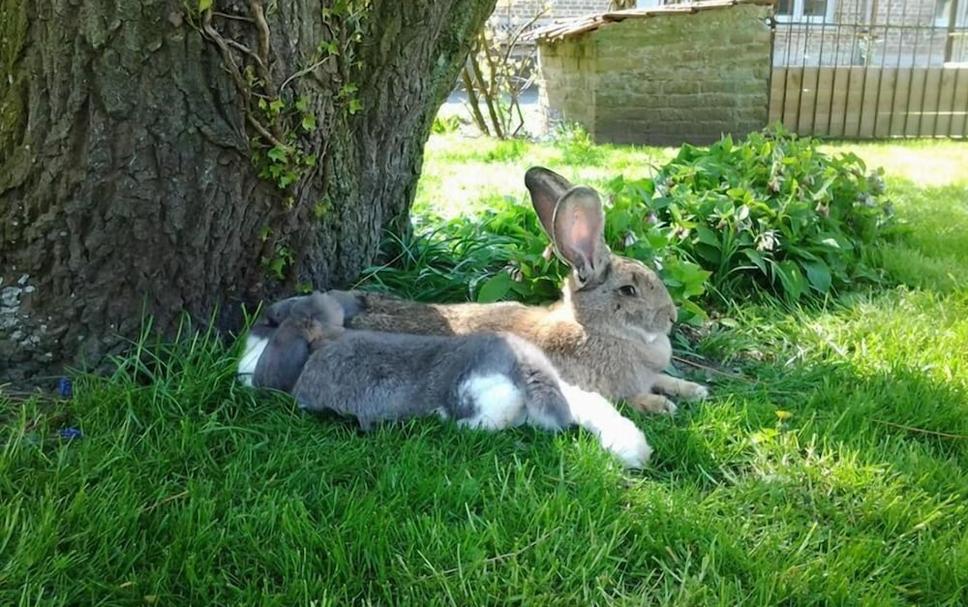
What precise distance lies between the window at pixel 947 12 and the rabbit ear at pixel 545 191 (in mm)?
16448

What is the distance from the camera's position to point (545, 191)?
336cm

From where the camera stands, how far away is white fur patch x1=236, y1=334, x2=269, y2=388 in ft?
9.52

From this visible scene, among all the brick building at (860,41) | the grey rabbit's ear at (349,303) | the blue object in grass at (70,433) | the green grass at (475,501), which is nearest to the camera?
the green grass at (475,501)

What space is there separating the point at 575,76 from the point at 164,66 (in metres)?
9.75

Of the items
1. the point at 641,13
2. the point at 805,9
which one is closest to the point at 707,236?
the point at 641,13

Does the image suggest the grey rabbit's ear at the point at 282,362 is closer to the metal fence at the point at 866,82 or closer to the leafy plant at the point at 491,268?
the leafy plant at the point at 491,268

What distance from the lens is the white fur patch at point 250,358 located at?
114 inches

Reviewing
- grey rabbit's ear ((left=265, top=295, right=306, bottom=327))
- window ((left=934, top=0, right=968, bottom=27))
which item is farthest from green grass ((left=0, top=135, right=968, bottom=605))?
window ((left=934, top=0, right=968, bottom=27))

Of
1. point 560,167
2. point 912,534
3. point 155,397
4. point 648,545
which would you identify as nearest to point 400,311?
point 155,397

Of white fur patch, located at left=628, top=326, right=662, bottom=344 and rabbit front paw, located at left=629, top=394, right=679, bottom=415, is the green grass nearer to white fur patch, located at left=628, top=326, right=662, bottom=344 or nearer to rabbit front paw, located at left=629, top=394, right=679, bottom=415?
rabbit front paw, located at left=629, top=394, right=679, bottom=415

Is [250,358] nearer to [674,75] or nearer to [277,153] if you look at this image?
[277,153]

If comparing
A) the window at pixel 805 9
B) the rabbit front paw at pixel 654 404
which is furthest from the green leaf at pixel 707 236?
the window at pixel 805 9

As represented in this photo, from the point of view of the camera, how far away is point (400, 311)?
10.6ft

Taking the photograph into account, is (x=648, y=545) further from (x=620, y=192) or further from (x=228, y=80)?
(x=620, y=192)
